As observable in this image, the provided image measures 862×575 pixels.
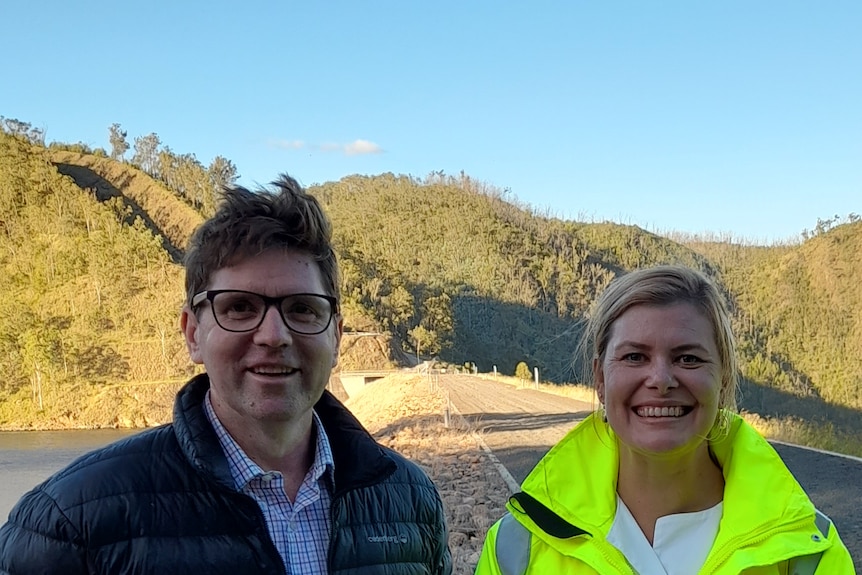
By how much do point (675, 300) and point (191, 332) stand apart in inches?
50.5

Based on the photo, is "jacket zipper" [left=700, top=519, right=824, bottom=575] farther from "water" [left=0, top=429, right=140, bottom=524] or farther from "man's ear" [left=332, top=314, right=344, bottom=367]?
"water" [left=0, top=429, right=140, bottom=524]

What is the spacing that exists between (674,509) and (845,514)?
7276 millimetres

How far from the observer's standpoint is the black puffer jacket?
1.61 meters

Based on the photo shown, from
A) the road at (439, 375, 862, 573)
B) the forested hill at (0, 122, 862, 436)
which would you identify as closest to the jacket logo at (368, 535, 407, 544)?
the road at (439, 375, 862, 573)

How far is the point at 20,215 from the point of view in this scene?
9119 cm

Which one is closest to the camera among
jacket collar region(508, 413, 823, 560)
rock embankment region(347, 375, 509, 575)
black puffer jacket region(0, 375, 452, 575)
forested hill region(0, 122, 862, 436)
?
black puffer jacket region(0, 375, 452, 575)

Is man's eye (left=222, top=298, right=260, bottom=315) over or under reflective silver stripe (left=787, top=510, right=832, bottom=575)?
over

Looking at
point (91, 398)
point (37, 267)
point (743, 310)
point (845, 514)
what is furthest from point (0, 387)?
point (845, 514)

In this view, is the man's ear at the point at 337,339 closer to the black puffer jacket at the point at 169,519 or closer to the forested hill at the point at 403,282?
the black puffer jacket at the point at 169,519

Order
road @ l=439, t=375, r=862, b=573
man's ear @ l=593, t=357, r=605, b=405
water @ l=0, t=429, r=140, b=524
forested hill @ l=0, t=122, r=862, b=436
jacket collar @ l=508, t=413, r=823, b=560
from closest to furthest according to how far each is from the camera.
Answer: jacket collar @ l=508, t=413, r=823, b=560, man's ear @ l=593, t=357, r=605, b=405, road @ l=439, t=375, r=862, b=573, water @ l=0, t=429, r=140, b=524, forested hill @ l=0, t=122, r=862, b=436

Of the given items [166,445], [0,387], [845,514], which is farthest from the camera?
[0,387]

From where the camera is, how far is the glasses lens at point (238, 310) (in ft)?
6.05

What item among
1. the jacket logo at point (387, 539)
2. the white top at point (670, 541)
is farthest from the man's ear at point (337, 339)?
the white top at point (670, 541)

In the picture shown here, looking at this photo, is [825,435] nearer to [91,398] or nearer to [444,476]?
[444,476]
